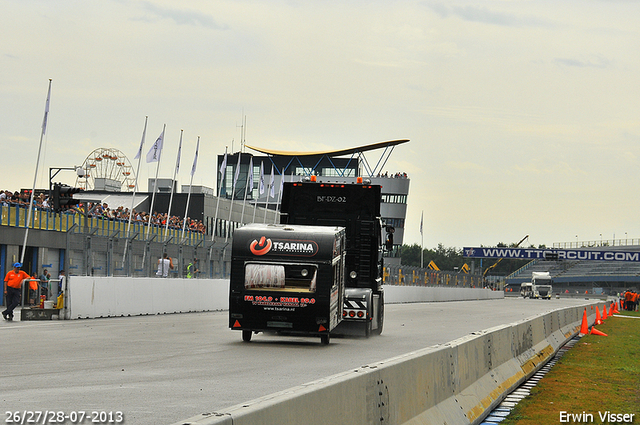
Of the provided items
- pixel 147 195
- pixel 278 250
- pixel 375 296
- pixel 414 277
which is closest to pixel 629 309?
pixel 414 277

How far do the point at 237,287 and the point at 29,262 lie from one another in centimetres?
2401

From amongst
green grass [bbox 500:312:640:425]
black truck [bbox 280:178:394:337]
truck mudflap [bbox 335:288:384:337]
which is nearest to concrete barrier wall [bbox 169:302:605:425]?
green grass [bbox 500:312:640:425]

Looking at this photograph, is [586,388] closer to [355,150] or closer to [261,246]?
[261,246]

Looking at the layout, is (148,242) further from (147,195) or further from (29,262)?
(147,195)

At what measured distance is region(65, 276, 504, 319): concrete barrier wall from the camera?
25.8m

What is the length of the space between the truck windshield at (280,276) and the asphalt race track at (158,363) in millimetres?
1198

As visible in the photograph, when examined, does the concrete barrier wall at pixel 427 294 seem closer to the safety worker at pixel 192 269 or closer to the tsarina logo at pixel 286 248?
the safety worker at pixel 192 269

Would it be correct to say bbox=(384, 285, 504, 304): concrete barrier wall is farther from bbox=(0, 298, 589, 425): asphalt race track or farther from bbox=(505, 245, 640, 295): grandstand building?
bbox=(505, 245, 640, 295): grandstand building

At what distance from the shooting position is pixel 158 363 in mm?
14203

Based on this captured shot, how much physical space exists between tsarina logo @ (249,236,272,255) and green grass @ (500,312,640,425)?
585cm

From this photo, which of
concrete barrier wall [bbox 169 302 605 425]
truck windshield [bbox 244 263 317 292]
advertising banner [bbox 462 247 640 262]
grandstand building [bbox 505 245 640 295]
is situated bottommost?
concrete barrier wall [bbox 169 302 605 425]

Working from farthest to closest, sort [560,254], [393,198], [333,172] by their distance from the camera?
1. [560,254]
2. [393,198]
3. [333,172]

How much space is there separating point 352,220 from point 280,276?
3.57m

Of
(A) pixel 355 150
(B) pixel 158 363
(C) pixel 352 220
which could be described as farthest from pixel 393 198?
(B) pixel 158 363
